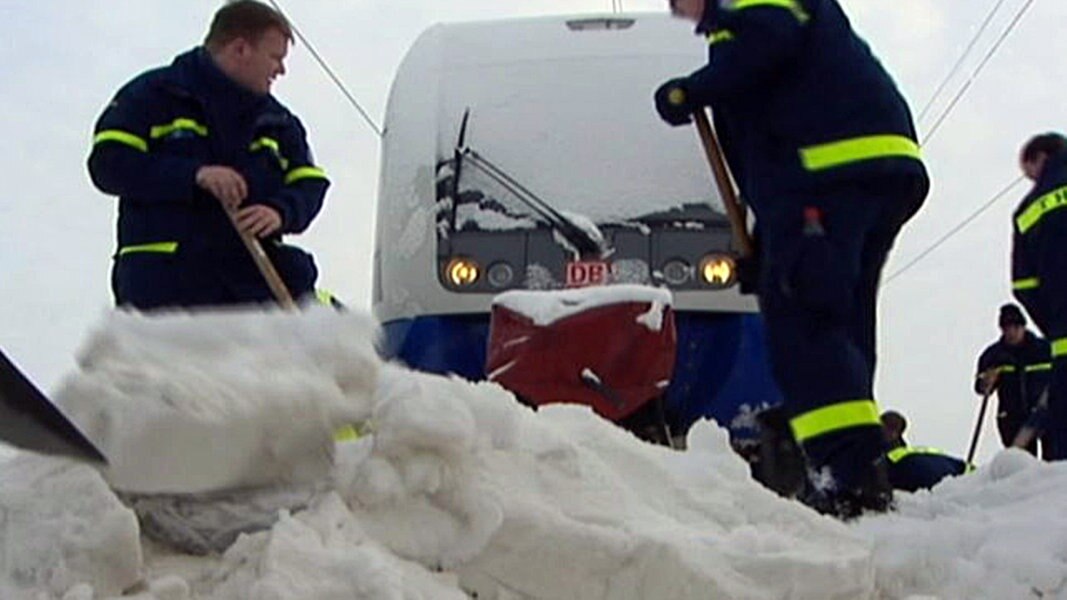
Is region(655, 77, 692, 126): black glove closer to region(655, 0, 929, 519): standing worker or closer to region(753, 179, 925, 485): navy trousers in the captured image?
region(655, 0, 929, 519): standing worker

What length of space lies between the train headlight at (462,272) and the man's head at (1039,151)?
7.39 feet

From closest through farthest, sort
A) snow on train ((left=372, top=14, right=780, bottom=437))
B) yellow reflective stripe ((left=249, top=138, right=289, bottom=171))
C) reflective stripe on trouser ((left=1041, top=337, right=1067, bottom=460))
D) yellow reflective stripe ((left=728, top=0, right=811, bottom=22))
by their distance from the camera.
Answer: yellow reflective stripe ((left=728, top=0, right=811, bottom=22)) < yellow reflective stripe ((left=249, top=138, right=289, bottom=171)) < reflective stripe on trouser ((left=1041, top=337, right=1067, bottom=460)) < snow on train ((left=372, top=14, right=780, bottom=437))

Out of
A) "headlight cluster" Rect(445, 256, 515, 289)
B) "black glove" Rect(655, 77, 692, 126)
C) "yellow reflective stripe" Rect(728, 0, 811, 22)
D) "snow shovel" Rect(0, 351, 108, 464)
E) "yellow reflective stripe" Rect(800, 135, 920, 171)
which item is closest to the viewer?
"snow shovel" Rect(0, 351, 108, 464)

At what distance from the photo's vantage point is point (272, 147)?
4.42m

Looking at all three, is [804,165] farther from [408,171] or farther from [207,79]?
[408,171]

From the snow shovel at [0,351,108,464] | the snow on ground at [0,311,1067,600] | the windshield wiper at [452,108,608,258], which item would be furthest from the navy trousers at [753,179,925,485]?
the windshield wiper at [452,108,608,258]

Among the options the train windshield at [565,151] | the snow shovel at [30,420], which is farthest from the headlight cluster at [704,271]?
the snow shovel at [30,420]

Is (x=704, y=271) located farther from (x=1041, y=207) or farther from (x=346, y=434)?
(x=346, y=434)

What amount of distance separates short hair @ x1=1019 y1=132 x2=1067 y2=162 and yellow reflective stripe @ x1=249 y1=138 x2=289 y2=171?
3.24 meters

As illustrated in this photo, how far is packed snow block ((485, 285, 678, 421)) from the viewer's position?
4.93 metres

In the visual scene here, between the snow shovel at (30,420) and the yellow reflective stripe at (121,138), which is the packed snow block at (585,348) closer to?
the yellow reflective stripe at (121,138)

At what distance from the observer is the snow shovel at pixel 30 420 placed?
148 cm

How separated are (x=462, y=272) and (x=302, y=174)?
2.09m

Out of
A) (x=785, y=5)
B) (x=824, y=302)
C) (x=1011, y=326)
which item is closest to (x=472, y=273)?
(x=785, y=5)
